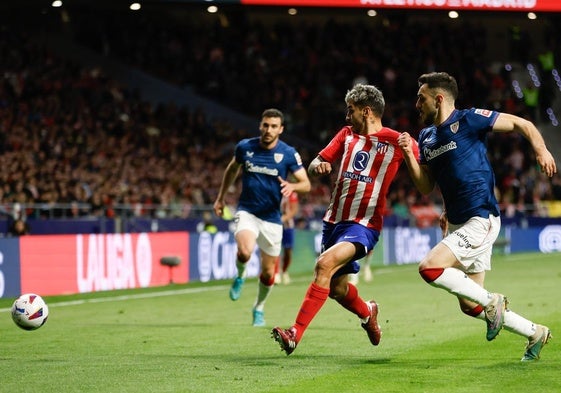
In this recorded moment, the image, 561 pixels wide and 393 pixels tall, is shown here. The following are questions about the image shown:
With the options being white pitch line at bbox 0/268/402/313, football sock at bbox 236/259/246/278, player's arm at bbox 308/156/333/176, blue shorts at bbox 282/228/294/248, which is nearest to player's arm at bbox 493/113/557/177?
player's arm at bbox 308/156/333/176

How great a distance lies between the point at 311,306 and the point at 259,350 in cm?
135

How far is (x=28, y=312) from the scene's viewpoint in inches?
431

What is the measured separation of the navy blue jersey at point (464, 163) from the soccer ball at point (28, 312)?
420cm

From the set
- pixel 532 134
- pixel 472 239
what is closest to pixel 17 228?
pixel 472 239

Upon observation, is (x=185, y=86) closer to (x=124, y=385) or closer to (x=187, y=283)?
(x=187, y=283)

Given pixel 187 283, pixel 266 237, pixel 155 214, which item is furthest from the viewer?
pixel 155 214

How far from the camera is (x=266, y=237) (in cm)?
1350

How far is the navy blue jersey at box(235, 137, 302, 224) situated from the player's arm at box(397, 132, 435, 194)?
444 centimetres

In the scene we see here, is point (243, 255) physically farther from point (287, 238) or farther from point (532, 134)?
point (287, 238)

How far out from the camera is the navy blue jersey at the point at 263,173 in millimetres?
13672

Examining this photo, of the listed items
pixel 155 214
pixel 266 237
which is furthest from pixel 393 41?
pixel 266 237

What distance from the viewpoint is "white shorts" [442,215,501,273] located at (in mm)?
8992

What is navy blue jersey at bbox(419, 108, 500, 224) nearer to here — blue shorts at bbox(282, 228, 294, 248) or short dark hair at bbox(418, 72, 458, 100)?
short dark hair at bbox(418, 72, 458, 100)

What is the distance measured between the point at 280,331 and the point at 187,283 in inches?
546
